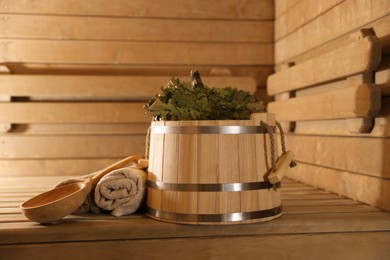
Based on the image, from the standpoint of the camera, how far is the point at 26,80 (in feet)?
9.71

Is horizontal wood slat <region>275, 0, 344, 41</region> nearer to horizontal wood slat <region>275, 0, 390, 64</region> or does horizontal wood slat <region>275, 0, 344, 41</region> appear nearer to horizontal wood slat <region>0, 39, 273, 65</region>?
horizontal wood slat <region>275, 0, 390, 64</region>

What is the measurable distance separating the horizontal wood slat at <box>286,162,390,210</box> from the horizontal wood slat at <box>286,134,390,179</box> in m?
0.03

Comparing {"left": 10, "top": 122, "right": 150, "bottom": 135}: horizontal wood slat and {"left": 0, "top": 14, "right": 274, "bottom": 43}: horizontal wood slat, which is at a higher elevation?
{"left": 0, "top": 14, "right": 274, "bottom": 43}: horizontal wood slat

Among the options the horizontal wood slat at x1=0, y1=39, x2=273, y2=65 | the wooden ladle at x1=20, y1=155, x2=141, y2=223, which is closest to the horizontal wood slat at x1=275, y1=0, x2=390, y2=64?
the horizontal wood slat at x1=0, y1=39, x2=273, y2=65

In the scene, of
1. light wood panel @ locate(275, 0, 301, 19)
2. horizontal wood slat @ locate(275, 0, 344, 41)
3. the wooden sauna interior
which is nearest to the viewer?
the wooden sauna interior

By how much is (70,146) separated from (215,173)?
1.82 metres

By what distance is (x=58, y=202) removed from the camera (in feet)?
5.07

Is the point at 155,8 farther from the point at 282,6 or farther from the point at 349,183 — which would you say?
the point at 349,183

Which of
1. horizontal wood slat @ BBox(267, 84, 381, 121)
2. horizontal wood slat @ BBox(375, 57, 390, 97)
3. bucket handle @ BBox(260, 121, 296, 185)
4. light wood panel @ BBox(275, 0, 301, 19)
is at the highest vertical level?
light wood panel @ BBox(275, 0, 301, 19)

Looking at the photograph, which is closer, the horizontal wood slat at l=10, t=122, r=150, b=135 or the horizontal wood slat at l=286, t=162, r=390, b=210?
the horizontal wood slat at l=286, t=162, r=390, b=210

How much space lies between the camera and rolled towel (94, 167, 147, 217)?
1719mm

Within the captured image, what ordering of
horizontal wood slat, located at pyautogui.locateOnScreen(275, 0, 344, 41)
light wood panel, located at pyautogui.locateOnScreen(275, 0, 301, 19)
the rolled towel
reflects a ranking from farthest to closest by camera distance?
light wood panel, located at pyautogui.locateOnScreen(275, 0, 301, 19) < horizontal wood slat, located at pyautogui.locateOnScreen(275, 0, 344, 41) < the rolled towel

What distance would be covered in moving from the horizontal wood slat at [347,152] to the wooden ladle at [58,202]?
1193 mm

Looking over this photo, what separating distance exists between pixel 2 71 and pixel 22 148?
0.56m
